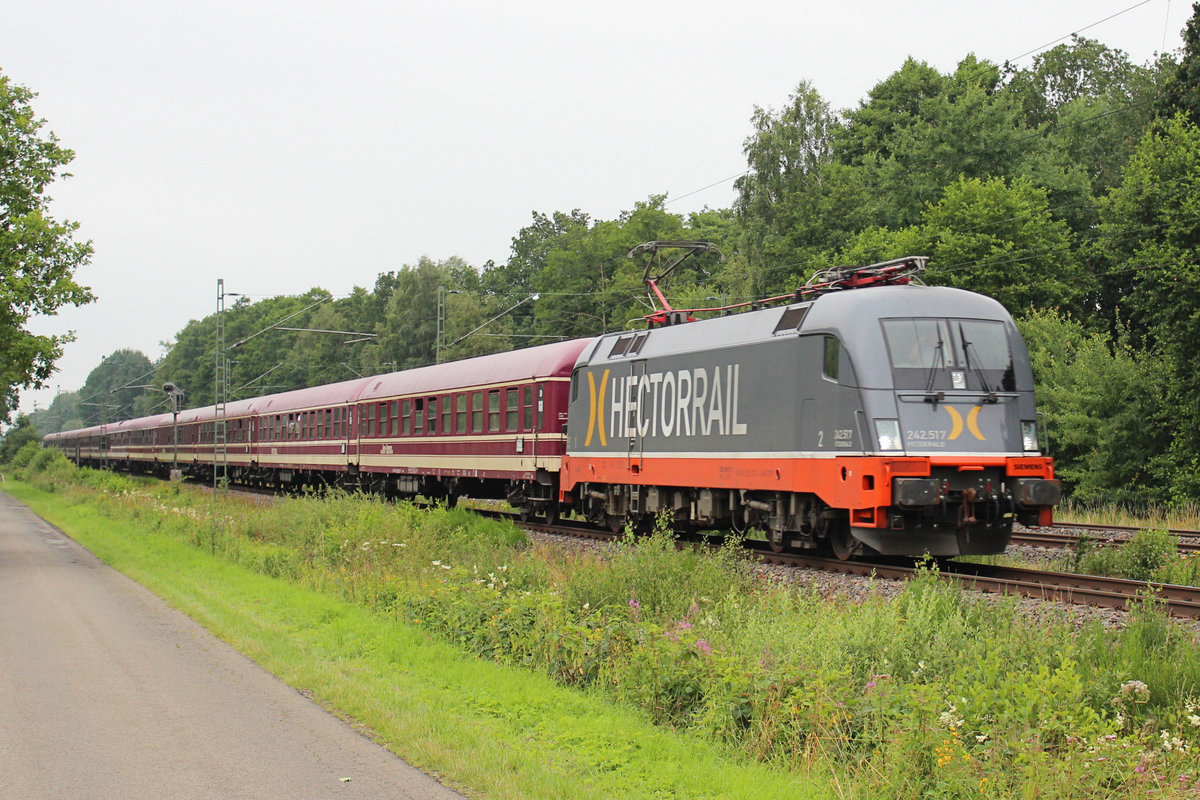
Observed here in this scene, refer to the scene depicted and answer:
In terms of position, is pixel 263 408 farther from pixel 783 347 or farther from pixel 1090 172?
pixel 1090 172

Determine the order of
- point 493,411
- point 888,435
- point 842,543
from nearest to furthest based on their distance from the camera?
point 888,435 < point 842,543 < point 493,411

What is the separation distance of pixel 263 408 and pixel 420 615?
35.8 m

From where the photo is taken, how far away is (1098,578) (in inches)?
509

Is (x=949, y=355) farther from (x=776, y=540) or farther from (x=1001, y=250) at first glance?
(x=1001, y=250)

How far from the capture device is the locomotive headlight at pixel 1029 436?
47.9ft

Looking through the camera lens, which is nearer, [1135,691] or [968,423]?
[1135,691]

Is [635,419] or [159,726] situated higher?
[635,419]

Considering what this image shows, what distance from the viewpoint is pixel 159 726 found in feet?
26.0

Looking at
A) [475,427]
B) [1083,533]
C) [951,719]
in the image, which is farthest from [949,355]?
[475,427]

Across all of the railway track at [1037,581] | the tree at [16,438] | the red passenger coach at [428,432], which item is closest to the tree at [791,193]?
the red passenger coach at [428,432]

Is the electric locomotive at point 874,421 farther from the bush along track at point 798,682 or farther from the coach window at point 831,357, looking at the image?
the bush along track at point 798,682

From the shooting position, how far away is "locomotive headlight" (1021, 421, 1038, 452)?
14609mm

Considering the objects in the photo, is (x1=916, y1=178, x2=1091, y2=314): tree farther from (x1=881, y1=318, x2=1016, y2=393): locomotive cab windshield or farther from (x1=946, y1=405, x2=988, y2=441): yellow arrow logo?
(x1=946, y1=405, x2=988, y2=441): yellow arrow logo

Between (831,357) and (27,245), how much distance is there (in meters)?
17.0
